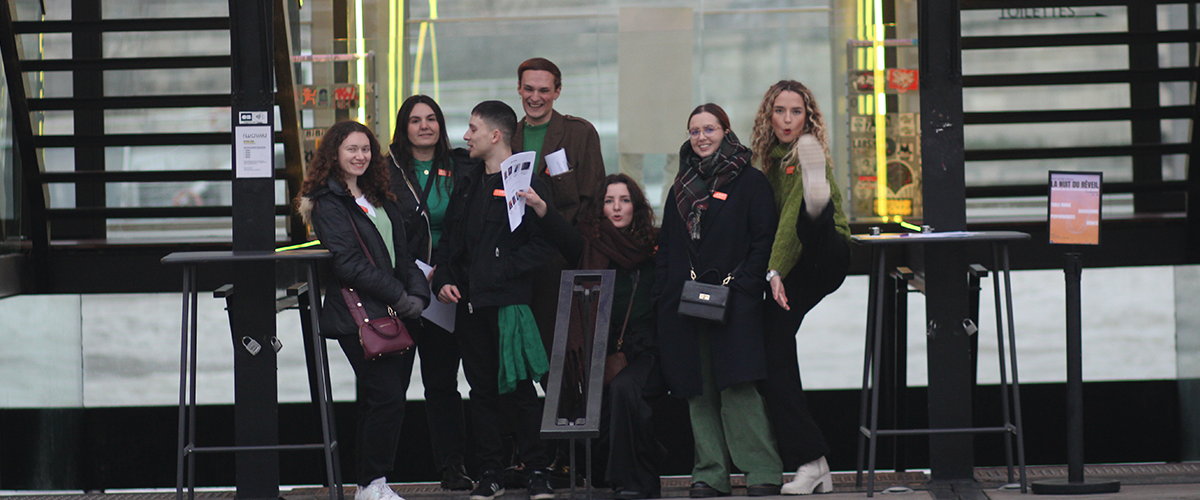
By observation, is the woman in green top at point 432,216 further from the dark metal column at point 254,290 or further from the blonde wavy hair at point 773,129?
the blonde wavy hair at point 773,129

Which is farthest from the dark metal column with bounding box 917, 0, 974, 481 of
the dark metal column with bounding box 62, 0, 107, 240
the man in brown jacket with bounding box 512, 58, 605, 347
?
the dark metal column with bounding box 62, 0, 107, 240

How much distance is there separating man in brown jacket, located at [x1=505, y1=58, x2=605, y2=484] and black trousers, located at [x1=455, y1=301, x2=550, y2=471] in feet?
0.98

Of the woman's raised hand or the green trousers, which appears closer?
the woman's raised hand

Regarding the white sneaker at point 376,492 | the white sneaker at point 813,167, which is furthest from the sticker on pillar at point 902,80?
the white sneaker at point 376,492

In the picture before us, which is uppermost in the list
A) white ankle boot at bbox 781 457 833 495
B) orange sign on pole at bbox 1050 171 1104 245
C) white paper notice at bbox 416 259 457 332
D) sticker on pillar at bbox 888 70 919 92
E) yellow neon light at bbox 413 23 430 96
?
yellow neon light at bbox 413 23 430 96

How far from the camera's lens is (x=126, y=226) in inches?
272

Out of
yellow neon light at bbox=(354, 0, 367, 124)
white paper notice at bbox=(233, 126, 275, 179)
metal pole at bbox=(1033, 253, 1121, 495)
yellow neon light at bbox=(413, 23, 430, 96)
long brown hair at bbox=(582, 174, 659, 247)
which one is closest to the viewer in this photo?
metal pole at bbox=(1033, 253, 1121, 495)

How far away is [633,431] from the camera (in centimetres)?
452

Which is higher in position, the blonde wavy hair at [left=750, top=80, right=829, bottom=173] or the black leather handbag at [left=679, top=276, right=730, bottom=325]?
the blonde wavy hair at [left=750, top=80, right=829, bottom=173]

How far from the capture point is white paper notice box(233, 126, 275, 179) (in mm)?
4582

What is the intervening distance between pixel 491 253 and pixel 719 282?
979 mm

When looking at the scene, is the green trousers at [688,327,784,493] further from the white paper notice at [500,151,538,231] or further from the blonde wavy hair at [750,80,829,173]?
the white paper notice at [500,151,538,231]

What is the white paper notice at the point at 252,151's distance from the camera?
4582mm

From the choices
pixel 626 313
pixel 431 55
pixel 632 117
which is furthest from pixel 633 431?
pixel 431 55
